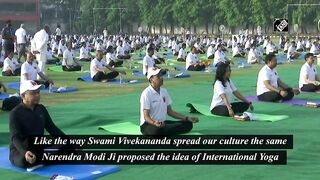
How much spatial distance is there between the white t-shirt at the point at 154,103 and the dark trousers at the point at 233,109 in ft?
5.99

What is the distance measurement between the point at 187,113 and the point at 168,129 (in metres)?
2.41

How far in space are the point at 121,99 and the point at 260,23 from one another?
41.5 meters

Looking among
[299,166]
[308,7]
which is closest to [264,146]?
[299,166]

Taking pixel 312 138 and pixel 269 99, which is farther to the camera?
pixel 269 99

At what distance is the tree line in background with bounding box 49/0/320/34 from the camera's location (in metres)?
49.8

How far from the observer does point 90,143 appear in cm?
644

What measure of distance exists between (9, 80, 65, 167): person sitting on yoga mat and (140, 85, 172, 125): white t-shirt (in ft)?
4.75

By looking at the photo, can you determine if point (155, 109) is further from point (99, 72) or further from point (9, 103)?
point (99, 72)

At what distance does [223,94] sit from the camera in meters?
8.38

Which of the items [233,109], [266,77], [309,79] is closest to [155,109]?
[233,109]

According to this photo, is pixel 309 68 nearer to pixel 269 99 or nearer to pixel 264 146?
pixel 269 99

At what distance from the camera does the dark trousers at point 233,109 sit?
8.51m

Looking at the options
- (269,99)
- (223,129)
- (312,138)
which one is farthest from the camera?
(269,99)

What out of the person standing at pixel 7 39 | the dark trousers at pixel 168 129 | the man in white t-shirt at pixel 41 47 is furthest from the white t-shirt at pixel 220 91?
the person standing at pixel 7 39
